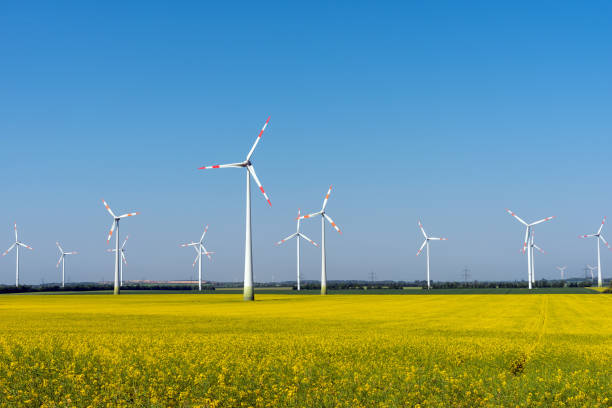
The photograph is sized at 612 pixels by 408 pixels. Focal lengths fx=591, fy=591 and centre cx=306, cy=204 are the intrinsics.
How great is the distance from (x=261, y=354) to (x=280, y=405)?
8.51 meters

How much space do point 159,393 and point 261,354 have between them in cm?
746

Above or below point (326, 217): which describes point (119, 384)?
below

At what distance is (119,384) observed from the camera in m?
17.1

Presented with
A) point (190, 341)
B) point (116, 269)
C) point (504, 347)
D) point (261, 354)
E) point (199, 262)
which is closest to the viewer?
point (261, 354)

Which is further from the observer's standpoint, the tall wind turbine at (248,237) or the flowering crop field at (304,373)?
the tall wind turbine at (248,237)

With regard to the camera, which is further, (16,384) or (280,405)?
(16,384)

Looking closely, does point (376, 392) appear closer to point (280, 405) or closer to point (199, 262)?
point (280, 405)

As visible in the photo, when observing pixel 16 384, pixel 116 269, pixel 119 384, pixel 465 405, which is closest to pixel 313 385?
pixel 465 405

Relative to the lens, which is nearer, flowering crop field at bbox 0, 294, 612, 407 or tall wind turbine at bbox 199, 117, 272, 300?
flowering crop field at bbox 0, 294, 612, 407

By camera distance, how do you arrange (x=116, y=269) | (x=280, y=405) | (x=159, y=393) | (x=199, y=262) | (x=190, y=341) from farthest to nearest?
(x=199, y=262) < (x=116, y=269) < (x=190, y=341) < (x=159, y=393) < (x=280, y=405)

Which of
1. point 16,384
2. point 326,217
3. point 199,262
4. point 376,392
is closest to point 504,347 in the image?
point 376,392

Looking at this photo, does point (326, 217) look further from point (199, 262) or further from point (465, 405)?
point (465, 405)

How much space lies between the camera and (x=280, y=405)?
15.0 meters

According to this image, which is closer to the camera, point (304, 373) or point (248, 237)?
point (304, 373)
